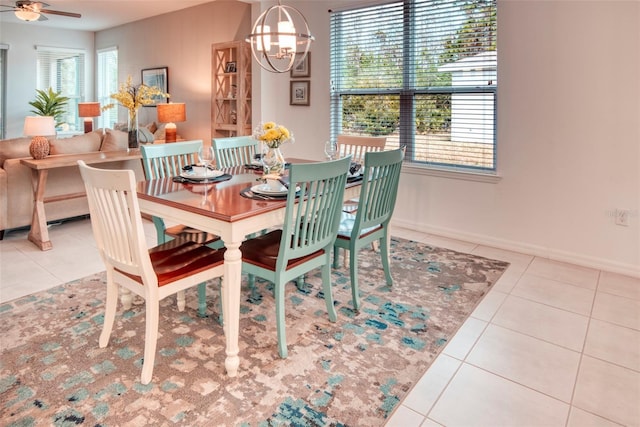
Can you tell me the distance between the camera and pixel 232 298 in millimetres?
1910

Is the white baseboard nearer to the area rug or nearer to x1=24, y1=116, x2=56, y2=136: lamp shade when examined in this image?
the area rug

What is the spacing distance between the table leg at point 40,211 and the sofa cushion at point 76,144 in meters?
0.33

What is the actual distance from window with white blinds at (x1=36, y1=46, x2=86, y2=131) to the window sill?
7.41m

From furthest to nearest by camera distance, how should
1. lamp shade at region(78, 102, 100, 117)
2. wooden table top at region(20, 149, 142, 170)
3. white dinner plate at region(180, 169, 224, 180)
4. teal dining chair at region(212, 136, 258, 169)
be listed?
lamp shade at region(78, 102, 100, 117)
wooden table top at region(20, 149, 142, 170)
teal dining chair at region(212, 136, 258, 169)
white dinner plate at region(180, 169, 224, 180)

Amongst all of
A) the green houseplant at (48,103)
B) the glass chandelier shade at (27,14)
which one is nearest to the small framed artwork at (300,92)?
the glass chandelier shade at (27,14)

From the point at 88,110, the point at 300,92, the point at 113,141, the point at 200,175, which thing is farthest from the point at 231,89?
the point at 200,175

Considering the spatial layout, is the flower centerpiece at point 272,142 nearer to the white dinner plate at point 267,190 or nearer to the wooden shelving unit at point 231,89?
the white dinner plate at point 267,190

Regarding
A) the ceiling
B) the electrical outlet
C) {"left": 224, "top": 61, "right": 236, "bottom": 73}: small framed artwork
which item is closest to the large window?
the electrical outlet

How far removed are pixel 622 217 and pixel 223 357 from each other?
296 centimetres

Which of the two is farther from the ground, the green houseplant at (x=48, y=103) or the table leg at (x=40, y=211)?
the green houseplant at (x=48, y=103)

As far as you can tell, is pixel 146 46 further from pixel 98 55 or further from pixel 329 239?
pixel 329 239

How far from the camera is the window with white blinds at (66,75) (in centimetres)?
797

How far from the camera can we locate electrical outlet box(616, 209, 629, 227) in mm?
3064

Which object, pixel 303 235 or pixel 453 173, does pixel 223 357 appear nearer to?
pixel 303 235
